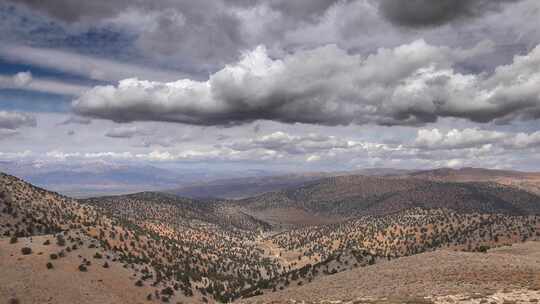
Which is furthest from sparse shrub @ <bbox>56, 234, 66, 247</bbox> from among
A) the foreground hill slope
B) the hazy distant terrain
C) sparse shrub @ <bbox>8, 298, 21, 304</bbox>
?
the foreground hill slope

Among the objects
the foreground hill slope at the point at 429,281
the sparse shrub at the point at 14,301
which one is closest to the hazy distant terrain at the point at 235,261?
the foreground hill slope at the point at 429,281

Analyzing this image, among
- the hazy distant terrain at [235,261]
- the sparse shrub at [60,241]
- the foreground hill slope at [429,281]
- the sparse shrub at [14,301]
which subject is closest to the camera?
the foreground hill slope at [429,281]

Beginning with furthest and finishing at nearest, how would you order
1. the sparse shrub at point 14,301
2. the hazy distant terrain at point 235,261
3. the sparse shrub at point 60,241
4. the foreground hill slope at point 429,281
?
the sparse shrub at point 60,241 → the hazy distant terrain at point 235,261 → the sparse shrub at point 14,301 → the foreground hill slope at point 429,281

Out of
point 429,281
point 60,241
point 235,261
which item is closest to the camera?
point 429,281

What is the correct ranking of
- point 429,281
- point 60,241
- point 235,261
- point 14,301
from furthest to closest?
point 235,261, point 60,241, point 14,301, point 429,281

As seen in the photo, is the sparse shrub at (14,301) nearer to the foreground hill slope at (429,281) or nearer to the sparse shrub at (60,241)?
the sparse shrub at (60,241)

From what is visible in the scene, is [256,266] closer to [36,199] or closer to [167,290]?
[36,199]

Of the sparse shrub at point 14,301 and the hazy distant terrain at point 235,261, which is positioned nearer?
the sparse shrub at point 14,301

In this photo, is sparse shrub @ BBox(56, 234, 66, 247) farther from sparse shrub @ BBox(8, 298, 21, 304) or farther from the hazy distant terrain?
sparse shrub @ BBox(8, 298, 21, 304)

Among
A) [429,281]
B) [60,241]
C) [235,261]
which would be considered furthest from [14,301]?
[235,261]

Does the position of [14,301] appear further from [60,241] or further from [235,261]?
[235,261]

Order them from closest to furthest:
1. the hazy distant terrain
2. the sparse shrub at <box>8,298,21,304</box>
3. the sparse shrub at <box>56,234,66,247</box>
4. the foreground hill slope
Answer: the foreground hill slope < the sparse shrub at <box>8,298,21,304</box> < the hazy distant terrain < the sparse shrub at <box>56,234,66,247</box>
